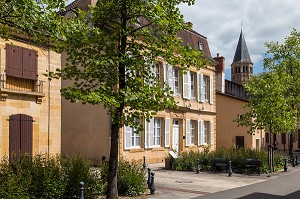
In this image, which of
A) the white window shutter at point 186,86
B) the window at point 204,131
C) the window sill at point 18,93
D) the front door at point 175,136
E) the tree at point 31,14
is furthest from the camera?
the window at point 204,131

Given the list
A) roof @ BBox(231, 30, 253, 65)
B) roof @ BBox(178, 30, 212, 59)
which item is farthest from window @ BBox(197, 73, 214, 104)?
roof @ BBox(231, 30, 253, 65)

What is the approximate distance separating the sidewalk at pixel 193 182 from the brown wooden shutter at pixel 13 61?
671 centimetres

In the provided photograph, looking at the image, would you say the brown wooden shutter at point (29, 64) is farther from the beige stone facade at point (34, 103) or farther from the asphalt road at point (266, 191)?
the asphalt road at point (266, 191)

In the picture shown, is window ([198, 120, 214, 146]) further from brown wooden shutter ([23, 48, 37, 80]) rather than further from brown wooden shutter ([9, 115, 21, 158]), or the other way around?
brown wooden shutter ([9, 115, 21, 158])

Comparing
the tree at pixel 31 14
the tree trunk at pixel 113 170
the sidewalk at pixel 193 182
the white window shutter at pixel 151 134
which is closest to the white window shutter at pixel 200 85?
the white window shutter at pixel 151 134

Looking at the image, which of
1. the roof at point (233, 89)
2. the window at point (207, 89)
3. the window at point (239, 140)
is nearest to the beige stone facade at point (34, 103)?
the window at point (207, 89)

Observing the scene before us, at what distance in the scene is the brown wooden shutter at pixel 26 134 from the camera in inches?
598

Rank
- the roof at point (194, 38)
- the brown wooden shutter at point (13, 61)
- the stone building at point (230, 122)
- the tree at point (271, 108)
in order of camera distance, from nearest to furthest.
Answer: the brown wooden shutter at point (13, 61) → the tree at point (271, 108) → the roof at point (194, 38) → the stone building at point (230, 122)

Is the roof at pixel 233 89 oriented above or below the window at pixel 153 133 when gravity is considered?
above

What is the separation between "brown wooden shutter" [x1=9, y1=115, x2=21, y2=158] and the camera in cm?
1475

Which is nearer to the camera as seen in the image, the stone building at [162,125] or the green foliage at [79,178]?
the green foliage at [79,178]

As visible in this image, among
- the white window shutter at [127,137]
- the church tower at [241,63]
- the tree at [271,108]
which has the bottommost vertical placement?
the white window shutter at [127,137]

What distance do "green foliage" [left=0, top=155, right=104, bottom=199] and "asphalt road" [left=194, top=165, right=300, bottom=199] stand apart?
11.6ft

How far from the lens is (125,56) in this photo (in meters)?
10.3
